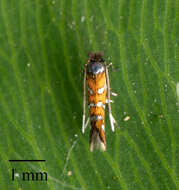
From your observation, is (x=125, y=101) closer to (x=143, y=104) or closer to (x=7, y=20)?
(x=143, y=104)

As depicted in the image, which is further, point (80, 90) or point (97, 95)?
point (80, 90)

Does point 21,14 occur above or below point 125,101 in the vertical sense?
above

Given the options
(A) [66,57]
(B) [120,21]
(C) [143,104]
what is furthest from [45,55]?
(C) [143,104]
